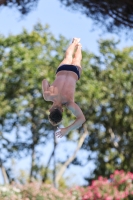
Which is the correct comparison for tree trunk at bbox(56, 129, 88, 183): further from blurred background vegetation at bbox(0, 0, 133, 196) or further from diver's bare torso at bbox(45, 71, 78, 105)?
diver's bare torso at bbox(45, 71, 78, 105)

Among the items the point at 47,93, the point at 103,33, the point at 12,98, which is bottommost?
the point at 12,98

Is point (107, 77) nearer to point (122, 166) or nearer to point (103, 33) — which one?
point (122, 166)

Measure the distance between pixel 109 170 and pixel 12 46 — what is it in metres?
5.27

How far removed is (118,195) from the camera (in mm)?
10398

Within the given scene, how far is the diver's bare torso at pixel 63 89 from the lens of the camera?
15.3 feet

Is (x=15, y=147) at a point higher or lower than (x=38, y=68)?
lower

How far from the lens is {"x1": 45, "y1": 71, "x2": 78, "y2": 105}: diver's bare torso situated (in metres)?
4.66

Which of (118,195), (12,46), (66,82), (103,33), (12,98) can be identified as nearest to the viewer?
(66,82)

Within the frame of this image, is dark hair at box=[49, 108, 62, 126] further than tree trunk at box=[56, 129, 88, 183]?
No

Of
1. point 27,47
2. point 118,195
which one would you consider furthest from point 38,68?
point 118,195

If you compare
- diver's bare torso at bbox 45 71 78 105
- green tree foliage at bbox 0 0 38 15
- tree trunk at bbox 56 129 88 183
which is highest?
diver's bare torso at bbox 45 71 78 105

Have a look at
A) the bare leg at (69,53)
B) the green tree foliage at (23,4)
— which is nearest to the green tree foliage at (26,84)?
the green tree foliage at (23,4)

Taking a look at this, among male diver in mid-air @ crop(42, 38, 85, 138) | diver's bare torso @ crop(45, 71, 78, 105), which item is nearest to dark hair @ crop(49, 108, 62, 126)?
male diver in mid-air @ crop(42, 38, 85, 138)

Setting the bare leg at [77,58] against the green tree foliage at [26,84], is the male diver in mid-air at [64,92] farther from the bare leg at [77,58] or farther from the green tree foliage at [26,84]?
the green tree foliage at [26,84]
